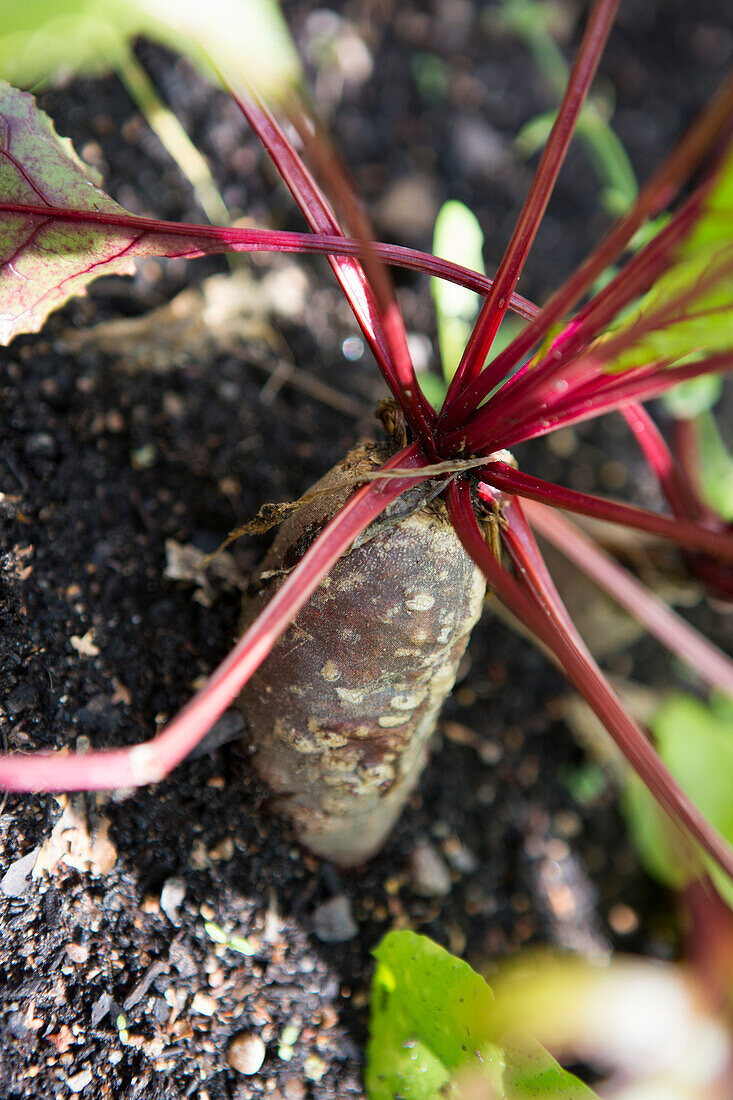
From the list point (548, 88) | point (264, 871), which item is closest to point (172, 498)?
point (264, 871)

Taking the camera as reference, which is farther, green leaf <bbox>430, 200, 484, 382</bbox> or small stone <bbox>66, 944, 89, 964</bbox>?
green leaf <bbox>430, 200, 484, 382</bbox>

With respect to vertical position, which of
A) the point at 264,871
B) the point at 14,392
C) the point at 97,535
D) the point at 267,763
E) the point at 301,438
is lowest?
the point at 264,871

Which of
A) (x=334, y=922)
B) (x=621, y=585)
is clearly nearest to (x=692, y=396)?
(x=621, y=585)

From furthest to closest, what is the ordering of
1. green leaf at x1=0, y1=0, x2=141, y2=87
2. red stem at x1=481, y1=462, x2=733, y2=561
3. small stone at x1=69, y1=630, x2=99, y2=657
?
small stone at x1=69, y1=630, x2=99, y2=657, red stem at x1=481, y1=462, x2=733, y2=561, green leaf at x1=0, y1=0, x2=141, y2=87

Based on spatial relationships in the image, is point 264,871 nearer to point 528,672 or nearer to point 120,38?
point 528,672

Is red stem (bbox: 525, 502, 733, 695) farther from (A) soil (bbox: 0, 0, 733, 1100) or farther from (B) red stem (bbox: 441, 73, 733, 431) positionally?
(A) soil (bbox: 0, 0, 733, 1100)

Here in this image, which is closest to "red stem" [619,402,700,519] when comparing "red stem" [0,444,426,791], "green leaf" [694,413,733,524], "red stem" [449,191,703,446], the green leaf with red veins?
"green leaf" [694,413,733,524]
